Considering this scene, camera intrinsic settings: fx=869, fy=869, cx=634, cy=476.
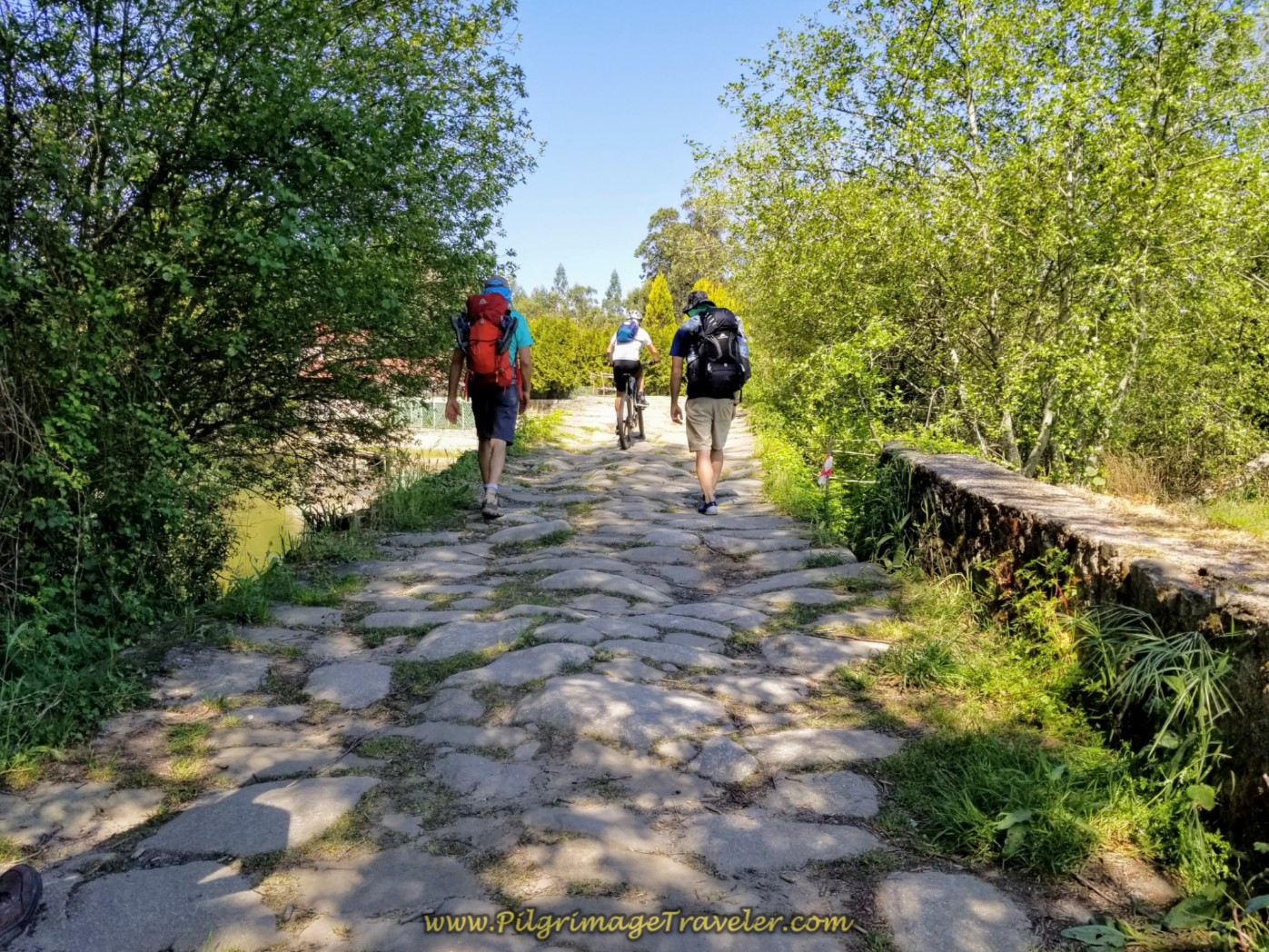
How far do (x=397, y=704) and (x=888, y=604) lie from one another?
265 cm

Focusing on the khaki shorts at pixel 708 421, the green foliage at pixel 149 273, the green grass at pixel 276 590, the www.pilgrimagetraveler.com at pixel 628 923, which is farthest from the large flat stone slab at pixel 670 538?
the www.pilgrimagetraveler.com at pixel 628 923

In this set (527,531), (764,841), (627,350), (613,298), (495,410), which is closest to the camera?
(764,841)

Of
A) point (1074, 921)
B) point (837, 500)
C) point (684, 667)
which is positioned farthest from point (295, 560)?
point (1074, 921)

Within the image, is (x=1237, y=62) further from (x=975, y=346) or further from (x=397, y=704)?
(x=397, y=704)

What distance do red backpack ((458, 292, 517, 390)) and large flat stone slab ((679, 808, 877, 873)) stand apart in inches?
188

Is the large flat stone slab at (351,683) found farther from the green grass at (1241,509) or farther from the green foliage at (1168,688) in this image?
the green grass at (1241,509)

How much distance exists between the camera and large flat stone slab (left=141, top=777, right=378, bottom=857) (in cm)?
240

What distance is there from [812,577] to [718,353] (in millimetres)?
2432

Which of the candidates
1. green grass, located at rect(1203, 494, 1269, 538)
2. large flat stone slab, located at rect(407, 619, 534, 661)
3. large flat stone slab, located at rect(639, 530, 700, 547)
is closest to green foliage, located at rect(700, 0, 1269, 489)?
green grass, located at rect(1203, 494, 1269, 538)

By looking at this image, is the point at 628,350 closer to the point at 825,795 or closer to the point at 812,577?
the point at 812,577

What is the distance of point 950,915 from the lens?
6.91 ft

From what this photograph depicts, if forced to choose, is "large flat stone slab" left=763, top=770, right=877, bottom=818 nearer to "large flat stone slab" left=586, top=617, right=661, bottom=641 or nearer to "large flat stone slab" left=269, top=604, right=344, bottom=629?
"large flat stone slab" left=586, top=617, right=661, bottom=641

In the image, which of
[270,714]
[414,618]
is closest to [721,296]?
[414,618]

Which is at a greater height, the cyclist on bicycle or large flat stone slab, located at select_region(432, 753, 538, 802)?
the cyclist on bicycle
